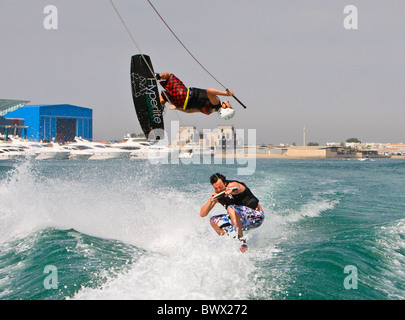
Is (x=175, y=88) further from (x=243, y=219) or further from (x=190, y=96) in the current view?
(x=243, y=219)

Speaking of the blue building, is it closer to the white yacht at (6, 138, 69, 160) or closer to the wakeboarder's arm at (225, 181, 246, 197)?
the white yacht at (6, 138, 69, 160)

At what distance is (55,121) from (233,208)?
93911 millimetres

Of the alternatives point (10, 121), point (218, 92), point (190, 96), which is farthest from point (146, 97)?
point (10, 121)

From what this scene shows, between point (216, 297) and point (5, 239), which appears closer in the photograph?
point (216, 297)

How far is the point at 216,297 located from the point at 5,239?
5.27 meters

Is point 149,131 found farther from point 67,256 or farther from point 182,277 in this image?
point 182,277

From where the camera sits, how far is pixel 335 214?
13438 mm

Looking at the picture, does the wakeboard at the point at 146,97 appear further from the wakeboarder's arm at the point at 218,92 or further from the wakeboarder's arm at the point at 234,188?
the wakeboarder's arm at the point at 234,188

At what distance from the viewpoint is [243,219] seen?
7602 mm

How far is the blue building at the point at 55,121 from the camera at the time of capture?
91.7 metres

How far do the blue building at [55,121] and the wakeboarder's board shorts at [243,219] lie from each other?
91.8 m

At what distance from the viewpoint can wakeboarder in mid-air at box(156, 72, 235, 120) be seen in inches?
286
